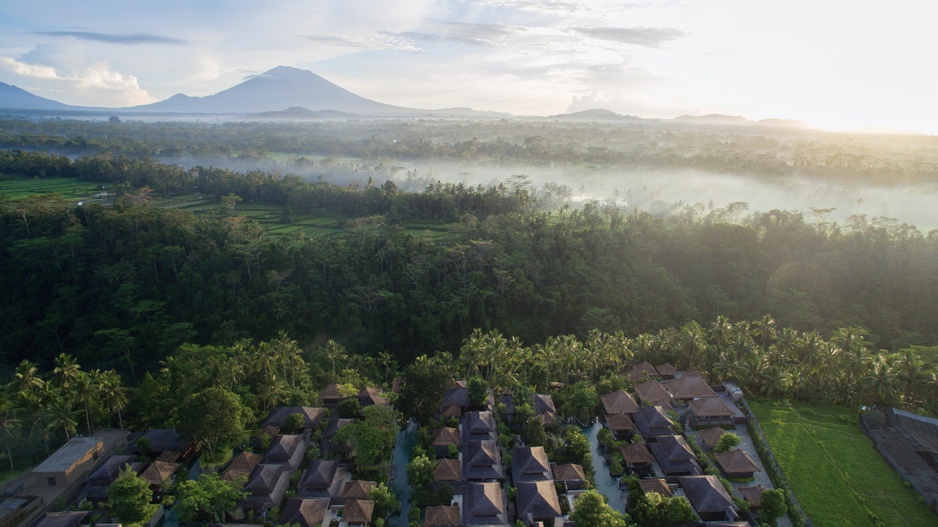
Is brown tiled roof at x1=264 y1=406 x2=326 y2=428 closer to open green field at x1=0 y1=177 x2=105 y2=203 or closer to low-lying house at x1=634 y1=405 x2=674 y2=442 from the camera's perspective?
low-lying house at x1=634 y1=405 x2=674 y2=442

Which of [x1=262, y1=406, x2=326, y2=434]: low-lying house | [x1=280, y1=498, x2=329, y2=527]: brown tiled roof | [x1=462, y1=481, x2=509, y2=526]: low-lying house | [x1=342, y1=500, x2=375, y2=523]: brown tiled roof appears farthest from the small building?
[x1=462, y1=481, x2=509, y2=526]: low-lying house

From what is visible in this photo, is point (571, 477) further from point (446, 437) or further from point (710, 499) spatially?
point (446, 437)

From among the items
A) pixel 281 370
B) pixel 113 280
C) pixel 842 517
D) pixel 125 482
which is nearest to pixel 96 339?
pixel 113 280

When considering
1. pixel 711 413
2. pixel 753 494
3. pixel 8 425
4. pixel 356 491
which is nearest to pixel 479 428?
pixel 356 491

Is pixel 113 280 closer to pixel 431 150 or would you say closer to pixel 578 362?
pixel 578 362

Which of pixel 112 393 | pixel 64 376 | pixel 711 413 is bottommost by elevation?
pixel 711 413

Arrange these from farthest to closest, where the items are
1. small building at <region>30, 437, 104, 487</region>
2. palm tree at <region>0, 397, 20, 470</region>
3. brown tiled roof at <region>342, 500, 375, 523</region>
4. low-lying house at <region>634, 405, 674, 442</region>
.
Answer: low-lying house at <region>634, 405, 674, 442</region> < palm tree at <region>0, 397, 20, 470</region> < small building at <region>30, 437, 104, 487</region> < brown tiled roof at <region>342, 500, 375, 523</region>
